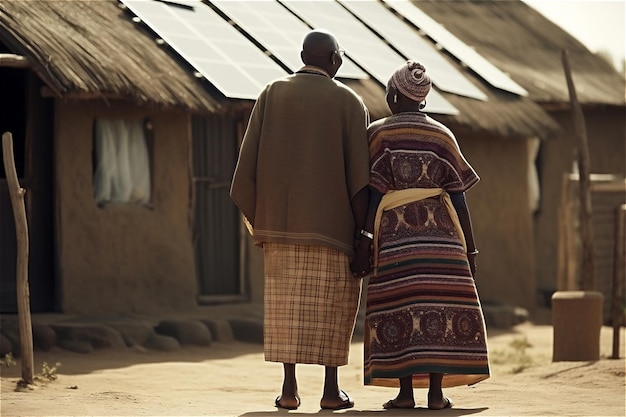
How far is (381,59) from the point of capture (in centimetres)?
1326

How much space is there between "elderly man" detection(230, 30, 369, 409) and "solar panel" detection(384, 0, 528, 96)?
8.67 meters

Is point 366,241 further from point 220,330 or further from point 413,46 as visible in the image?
point 413,46

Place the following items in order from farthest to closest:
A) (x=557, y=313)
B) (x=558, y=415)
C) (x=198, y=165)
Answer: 1. (x=198, y=165)
2. (x=557, y=313)
3. (x=558, y=415)

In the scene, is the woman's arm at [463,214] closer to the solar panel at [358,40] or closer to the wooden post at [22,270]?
the wooden post at [22,270]


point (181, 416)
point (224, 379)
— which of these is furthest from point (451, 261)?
point (224, 379)

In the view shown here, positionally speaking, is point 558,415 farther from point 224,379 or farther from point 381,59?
point 381,59

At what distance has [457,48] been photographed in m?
15.5

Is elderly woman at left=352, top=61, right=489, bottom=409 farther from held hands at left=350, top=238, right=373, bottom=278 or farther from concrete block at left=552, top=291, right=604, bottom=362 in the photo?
concrete block at left=552, top=291, right=604, bottom=362

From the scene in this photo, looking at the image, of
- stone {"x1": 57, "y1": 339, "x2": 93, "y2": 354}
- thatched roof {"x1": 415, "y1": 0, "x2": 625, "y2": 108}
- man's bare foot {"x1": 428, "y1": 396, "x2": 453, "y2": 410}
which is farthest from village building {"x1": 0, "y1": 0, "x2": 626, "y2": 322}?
man's bare foot {"x1": 428, "y1": 396, "x2": 453, "y2": 410}

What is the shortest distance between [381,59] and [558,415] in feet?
25.6

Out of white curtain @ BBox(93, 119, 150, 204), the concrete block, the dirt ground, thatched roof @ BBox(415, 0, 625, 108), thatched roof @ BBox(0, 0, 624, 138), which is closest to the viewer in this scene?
the dirt ground

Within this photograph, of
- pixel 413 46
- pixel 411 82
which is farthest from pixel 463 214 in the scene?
pixel 413 46

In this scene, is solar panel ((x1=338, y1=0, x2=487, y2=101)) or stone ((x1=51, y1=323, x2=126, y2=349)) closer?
stone ((x1=51, y1=323, x2=126, y2=349))

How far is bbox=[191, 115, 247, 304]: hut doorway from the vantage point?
11.7 metres
